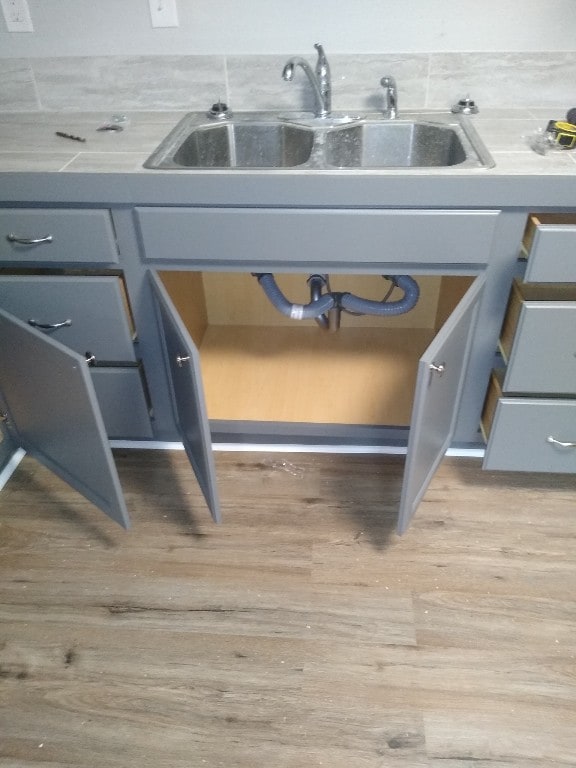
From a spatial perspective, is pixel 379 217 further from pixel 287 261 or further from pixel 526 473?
pixel 526 473

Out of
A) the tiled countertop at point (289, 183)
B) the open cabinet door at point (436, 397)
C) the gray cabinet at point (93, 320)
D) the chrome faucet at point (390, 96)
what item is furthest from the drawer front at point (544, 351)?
the gray cabinet at point (93, 320)

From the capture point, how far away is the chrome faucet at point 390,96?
1.62m

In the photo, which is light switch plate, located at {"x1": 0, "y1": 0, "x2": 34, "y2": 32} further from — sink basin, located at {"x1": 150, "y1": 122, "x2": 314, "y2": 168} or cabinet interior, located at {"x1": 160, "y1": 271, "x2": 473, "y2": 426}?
cabinet interior, located at {"x1": 160, "y1": 271, "x2": 473, "y2": 426}

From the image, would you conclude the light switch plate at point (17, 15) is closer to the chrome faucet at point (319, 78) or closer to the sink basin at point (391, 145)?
the chrome faucet at point (319, 78)

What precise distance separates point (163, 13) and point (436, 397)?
126 centimetres

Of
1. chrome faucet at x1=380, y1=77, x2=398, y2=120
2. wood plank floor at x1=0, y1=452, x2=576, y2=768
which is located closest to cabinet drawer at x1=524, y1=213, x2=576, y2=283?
chrome faucet at x1=380, y1=77, x2=398, y2=120

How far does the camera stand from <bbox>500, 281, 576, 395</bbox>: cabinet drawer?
4.43 ft

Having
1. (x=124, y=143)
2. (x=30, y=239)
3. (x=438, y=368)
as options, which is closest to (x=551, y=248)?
(x=438, y=368)

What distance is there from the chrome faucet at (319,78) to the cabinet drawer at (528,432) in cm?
85

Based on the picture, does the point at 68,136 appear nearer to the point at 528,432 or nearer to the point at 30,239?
the point at 30,239

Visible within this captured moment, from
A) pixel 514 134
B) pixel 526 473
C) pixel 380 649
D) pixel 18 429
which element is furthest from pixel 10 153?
pixel 526 473

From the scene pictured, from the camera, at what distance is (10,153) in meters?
1.47

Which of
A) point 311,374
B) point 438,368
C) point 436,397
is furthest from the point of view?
point 311,374

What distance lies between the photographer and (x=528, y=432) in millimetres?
1521
